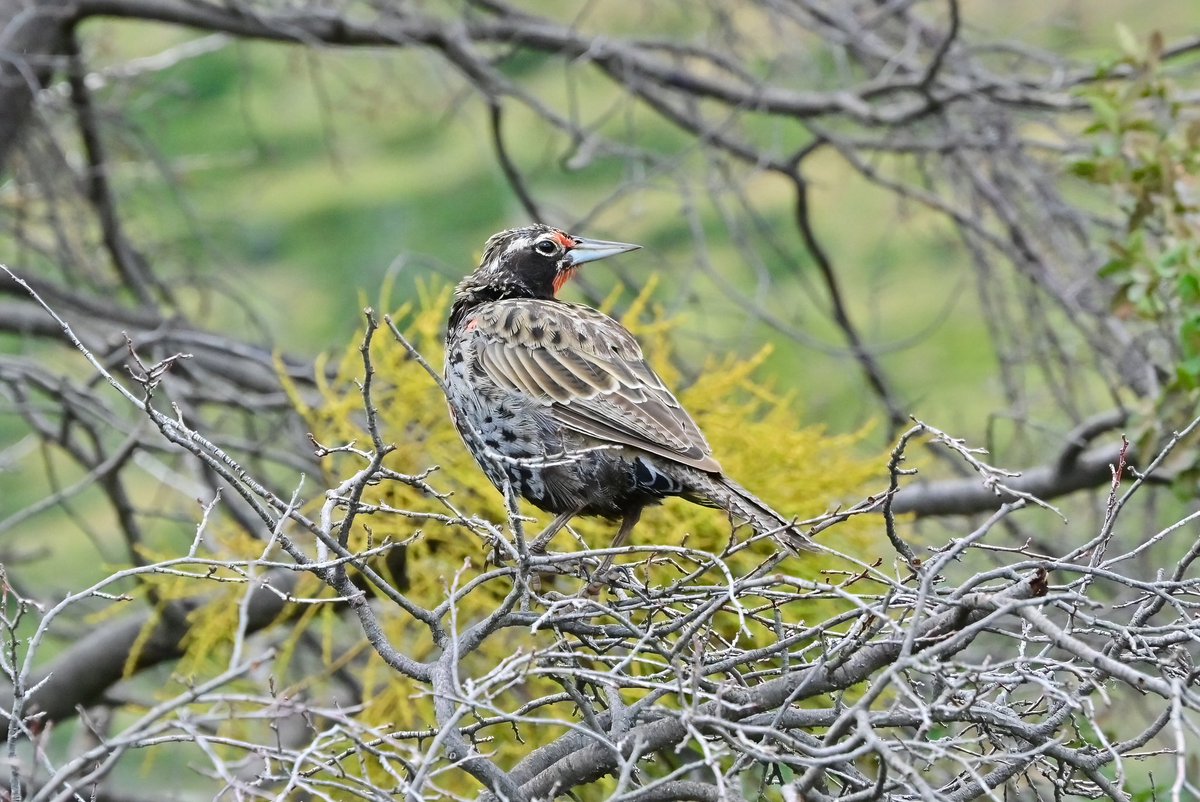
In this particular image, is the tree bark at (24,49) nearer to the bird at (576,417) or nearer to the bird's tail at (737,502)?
the bird at (576,417)

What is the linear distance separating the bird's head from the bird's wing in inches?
9.6

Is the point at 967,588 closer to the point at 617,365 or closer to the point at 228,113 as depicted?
the point at 617,365

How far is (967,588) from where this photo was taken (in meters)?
2.38

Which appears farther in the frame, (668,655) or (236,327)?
(236,327)

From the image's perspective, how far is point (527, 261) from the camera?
14.6 ft

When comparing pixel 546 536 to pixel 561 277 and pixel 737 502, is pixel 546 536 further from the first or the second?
pixel 561 277

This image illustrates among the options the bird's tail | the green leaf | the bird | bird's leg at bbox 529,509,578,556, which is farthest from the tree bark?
the green leaf

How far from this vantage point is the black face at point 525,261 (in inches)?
175

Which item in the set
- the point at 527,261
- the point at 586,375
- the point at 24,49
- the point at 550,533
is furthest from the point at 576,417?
the point at 24,49

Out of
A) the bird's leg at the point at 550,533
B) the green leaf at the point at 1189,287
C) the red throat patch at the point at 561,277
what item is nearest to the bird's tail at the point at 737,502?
the bird's leg at the point at 550,533

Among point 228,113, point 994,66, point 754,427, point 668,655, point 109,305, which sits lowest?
point 668,655

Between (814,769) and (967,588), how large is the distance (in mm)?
413

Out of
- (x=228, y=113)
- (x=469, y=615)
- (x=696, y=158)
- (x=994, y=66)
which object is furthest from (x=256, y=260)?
(x=469, y=615)

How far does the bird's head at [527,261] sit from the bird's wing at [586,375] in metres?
0.24
